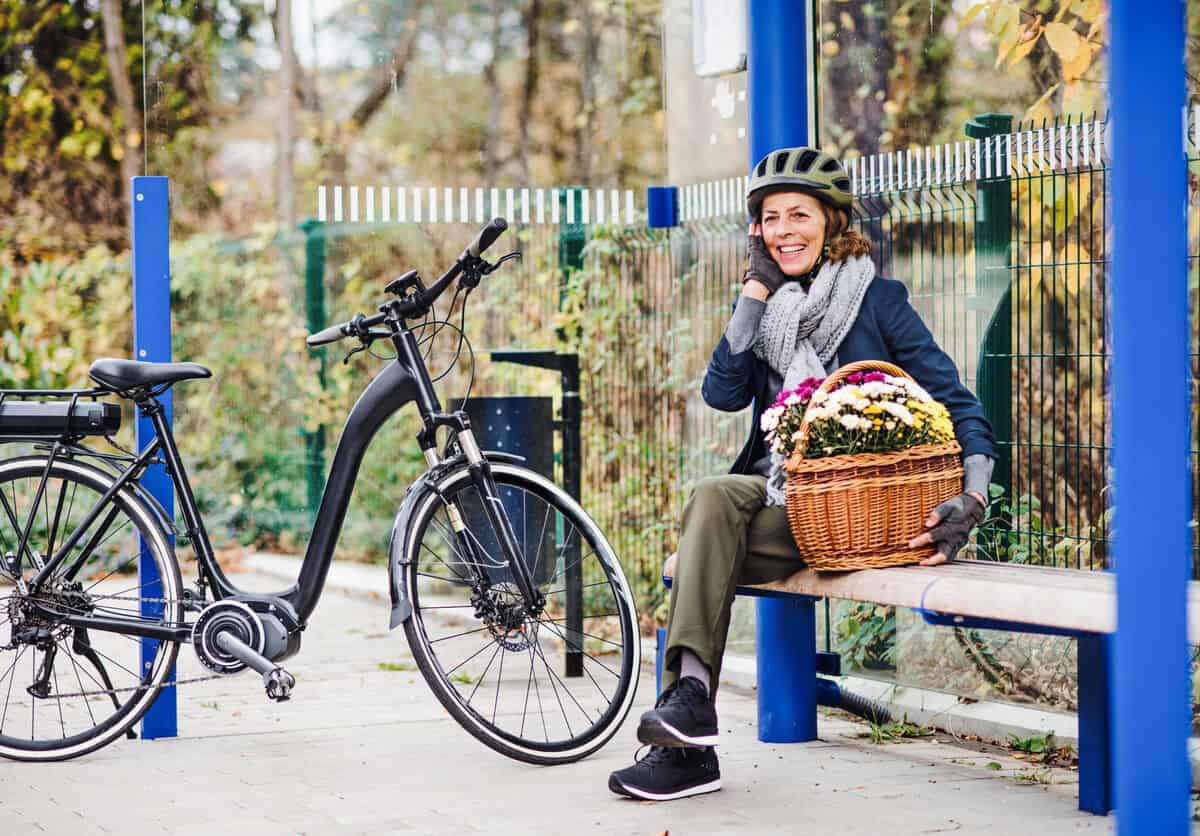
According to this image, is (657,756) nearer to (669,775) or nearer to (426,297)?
(669,775)

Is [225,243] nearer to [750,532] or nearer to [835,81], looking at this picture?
[835,81]

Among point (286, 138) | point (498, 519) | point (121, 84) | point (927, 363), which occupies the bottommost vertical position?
point (498, 519)

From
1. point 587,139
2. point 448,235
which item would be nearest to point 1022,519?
→ point 448,235

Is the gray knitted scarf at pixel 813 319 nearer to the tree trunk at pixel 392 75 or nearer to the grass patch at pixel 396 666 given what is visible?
the grass patch at pixel 396 666

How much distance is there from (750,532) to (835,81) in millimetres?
2210

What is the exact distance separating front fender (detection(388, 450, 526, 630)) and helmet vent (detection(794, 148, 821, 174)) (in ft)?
3.48

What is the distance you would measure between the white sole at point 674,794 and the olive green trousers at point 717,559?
25 cm

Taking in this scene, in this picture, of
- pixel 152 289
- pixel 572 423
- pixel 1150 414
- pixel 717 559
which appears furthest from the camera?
pixel 572 423

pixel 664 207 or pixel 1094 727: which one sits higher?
pixel 664 207

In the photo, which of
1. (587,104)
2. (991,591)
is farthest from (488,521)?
(587,104)

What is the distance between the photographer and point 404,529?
174 inches

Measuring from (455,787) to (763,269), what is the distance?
5.13ft

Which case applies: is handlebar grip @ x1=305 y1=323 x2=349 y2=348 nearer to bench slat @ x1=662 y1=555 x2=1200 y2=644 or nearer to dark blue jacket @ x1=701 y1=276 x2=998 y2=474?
dark blue jacket @ x1=701 y1=276 x2=998 y2=474

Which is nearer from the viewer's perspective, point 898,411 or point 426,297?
point 898,411
